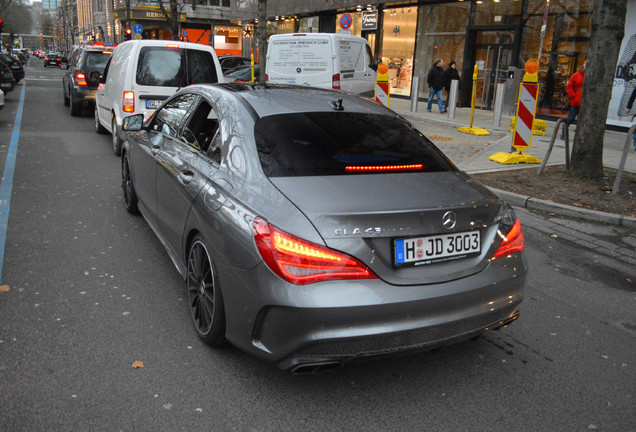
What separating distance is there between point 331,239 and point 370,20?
76.8ft

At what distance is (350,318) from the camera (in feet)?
8.41

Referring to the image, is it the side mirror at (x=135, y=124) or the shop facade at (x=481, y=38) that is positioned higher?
the shop facade at (x=481, y=38)

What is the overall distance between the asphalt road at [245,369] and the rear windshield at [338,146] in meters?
1.18

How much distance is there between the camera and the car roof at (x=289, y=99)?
3633 millimetres

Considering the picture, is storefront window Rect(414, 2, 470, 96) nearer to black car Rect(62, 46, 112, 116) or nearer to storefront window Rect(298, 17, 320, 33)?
storefront window Rect(298, 17, 320, 33)

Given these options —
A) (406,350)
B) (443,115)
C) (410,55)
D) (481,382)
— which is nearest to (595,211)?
(481,382)

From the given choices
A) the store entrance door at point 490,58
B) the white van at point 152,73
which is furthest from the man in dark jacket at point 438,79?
the white van at point 152,73

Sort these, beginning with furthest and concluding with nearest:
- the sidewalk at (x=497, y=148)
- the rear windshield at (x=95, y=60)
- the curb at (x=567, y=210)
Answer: the rear windshield at (x=95, y=60) → the sidewalk at (x=497, y=148) → the curb at (x=567, y=210)

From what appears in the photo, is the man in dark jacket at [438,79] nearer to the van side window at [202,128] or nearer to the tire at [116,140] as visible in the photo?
the tire at [116,140]

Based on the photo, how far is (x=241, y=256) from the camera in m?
2.80

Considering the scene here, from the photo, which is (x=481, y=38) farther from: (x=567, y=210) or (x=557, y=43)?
(x=567, y=210)

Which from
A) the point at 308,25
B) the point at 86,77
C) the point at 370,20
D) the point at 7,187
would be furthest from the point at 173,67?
the point at 308,25

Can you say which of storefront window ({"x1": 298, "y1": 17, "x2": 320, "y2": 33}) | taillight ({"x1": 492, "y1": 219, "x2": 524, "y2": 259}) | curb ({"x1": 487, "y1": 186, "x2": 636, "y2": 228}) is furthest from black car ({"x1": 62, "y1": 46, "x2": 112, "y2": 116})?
storefront window ({"x1": 298, "y1": 17, "x2": 320, "y2": 33})

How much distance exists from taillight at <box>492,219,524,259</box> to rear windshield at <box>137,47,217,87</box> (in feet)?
24.7
